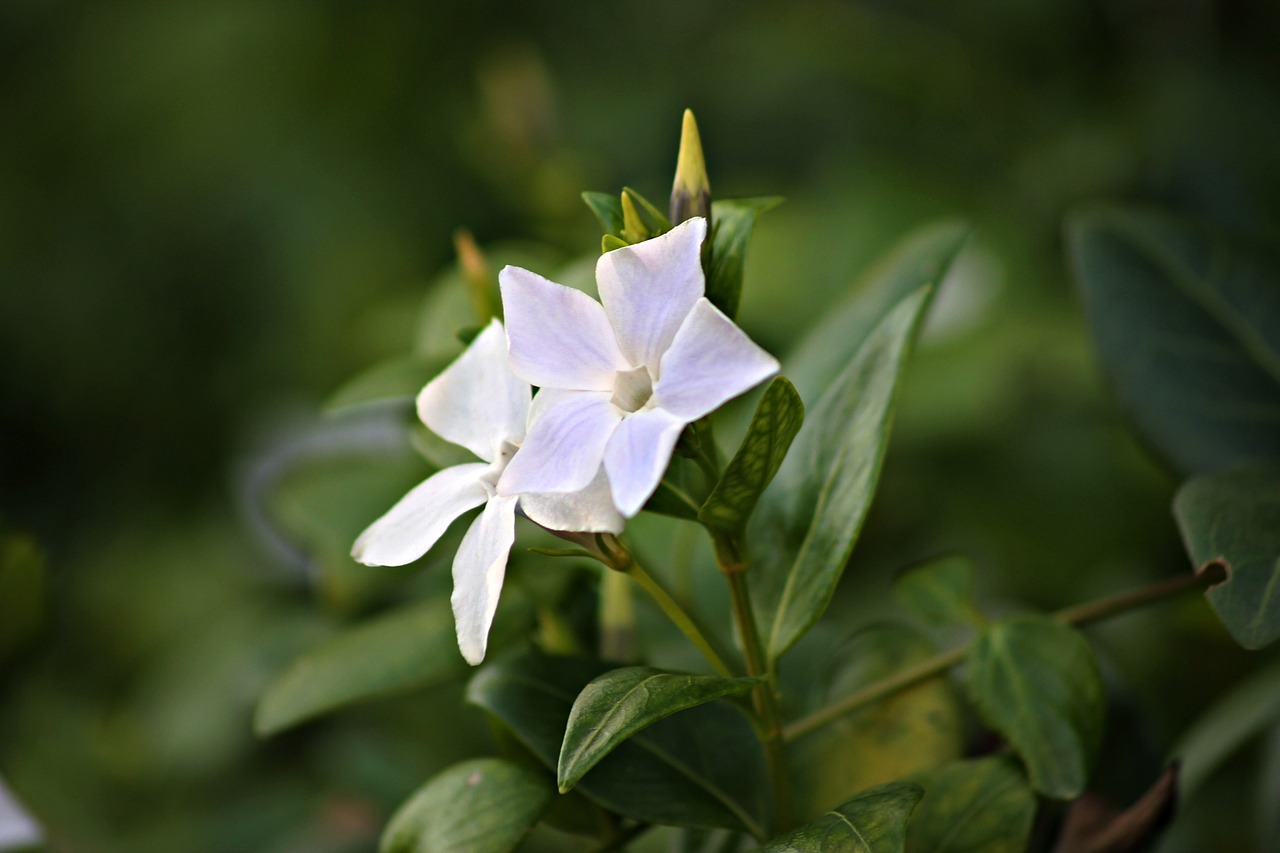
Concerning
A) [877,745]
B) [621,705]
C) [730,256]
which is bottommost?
[877,745]

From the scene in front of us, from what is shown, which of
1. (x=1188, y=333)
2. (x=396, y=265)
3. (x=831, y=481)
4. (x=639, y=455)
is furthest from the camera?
(x=396, y=265)

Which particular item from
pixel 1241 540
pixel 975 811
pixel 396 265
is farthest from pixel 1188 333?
pixel 396 265

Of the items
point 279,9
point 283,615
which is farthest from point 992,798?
point 279,9

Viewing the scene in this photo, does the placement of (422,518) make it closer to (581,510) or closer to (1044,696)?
(581,510)

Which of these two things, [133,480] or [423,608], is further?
[133,480]

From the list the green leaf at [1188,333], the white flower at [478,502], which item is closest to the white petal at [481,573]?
the white flower at [478,502]

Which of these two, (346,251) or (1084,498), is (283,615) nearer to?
(1084,498)
